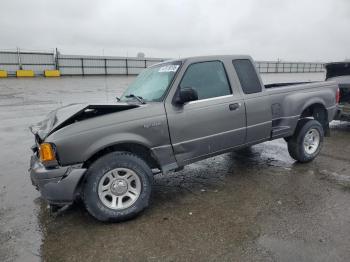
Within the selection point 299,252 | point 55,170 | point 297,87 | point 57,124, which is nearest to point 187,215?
point 299,252

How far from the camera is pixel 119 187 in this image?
3.41 metres

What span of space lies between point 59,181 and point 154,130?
1236 millimetres

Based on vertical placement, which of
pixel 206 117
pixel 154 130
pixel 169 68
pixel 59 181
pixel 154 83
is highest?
pixel 169 68

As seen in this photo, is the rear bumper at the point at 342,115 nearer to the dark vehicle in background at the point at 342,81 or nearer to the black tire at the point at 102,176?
the dark vehicle in background at the point at 342,81

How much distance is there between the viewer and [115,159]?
3.31 metres

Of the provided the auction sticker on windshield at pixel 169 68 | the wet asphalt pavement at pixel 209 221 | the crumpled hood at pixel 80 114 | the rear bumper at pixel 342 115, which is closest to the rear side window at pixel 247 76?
the auction sticker on windshield at pixel 169 68

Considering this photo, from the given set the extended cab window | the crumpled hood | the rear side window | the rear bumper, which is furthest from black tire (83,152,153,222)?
the rear bumper

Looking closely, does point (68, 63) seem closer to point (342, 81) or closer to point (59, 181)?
point (342, 81)

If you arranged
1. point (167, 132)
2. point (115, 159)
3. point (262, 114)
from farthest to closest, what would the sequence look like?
point (262, 114) < point (167, 132) < point (115, 159)

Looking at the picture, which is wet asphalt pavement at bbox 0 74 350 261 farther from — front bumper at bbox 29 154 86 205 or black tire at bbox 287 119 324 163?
front bumper at bbox 29 154 86 205

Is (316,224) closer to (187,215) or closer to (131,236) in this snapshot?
(187,215)

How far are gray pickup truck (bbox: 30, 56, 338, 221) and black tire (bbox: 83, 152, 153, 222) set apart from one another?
0.4 inches

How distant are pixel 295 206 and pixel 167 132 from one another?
6.21ft

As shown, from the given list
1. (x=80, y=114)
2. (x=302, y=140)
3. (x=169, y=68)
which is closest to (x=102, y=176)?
(x=80, y=114)
